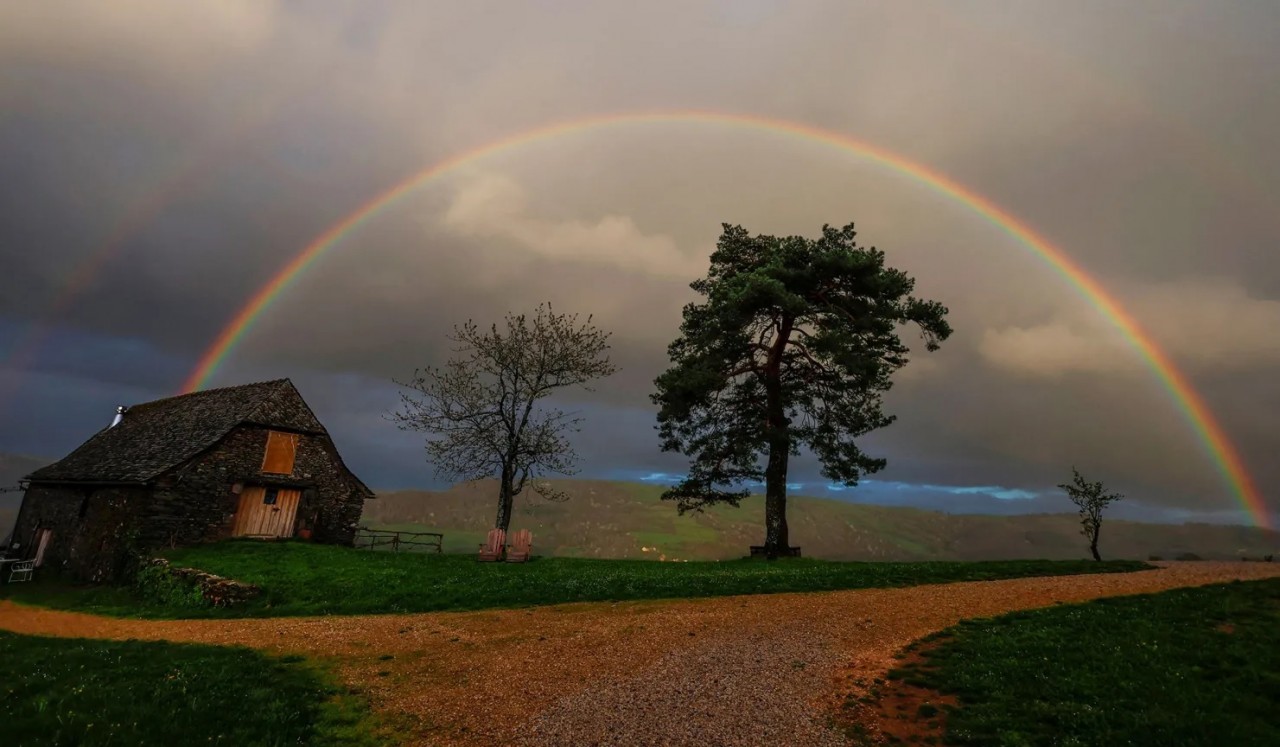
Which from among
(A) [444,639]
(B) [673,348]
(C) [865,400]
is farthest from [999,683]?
(B) [673,348]

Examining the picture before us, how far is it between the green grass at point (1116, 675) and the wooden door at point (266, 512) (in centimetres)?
3660

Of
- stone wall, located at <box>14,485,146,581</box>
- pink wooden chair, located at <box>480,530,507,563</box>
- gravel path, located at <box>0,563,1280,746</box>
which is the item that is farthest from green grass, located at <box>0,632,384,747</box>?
stone wall, located at <box>14,485,146,581</box>

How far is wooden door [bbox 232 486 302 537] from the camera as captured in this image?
34781mm

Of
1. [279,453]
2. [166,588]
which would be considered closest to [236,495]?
[279,453]

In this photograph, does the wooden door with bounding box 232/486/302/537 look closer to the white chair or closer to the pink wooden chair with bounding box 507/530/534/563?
the white chair

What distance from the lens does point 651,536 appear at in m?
161

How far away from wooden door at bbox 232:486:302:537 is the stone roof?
3937mm

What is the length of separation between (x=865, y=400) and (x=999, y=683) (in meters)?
23.7

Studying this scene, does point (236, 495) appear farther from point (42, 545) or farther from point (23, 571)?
point (42, 545)

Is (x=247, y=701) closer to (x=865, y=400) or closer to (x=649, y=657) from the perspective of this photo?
(x=649, y=657)

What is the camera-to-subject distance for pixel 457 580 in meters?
23.3

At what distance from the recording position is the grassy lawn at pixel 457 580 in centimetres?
1995

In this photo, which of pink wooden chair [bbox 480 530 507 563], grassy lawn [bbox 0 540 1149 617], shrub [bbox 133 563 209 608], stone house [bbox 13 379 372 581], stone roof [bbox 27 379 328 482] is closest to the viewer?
grassy lawn [bbox 0 540 1149 617]

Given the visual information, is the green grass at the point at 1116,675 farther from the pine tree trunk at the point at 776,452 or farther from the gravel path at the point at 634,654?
the pine tree trunk at the point at 776,452
